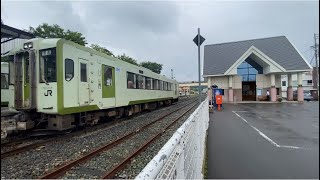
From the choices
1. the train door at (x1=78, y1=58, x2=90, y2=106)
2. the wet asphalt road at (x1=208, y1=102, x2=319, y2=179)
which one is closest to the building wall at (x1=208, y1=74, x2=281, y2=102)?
the wet asphalt road at (x1=208, y1=102, x2=319, y2=179)

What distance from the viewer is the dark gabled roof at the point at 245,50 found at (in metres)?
30.5

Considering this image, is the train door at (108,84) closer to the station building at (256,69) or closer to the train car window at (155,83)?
the train car window at (155,83)

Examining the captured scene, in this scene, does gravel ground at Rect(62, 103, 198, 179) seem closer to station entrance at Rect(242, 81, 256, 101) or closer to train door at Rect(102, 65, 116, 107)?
train door at Rect(102, 65, 116, 107)

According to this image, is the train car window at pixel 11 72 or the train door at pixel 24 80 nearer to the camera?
the train door at pixel 24 80

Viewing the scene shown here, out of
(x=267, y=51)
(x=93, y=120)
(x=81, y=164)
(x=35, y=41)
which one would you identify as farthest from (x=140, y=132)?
(x=267, y=51)

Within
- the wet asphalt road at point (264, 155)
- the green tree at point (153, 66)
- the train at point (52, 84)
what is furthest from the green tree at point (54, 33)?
the green tree at point (153, 66)

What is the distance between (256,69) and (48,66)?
2871 centimetres

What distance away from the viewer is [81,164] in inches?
213

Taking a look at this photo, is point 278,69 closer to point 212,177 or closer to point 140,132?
point 140,132

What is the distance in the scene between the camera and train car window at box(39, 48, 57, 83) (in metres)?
7.60

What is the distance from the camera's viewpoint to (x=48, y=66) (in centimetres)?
772

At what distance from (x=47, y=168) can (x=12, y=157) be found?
1367 millimetres

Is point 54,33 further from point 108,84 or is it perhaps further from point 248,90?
point 248,90

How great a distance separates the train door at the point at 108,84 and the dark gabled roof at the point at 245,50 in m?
21.9
